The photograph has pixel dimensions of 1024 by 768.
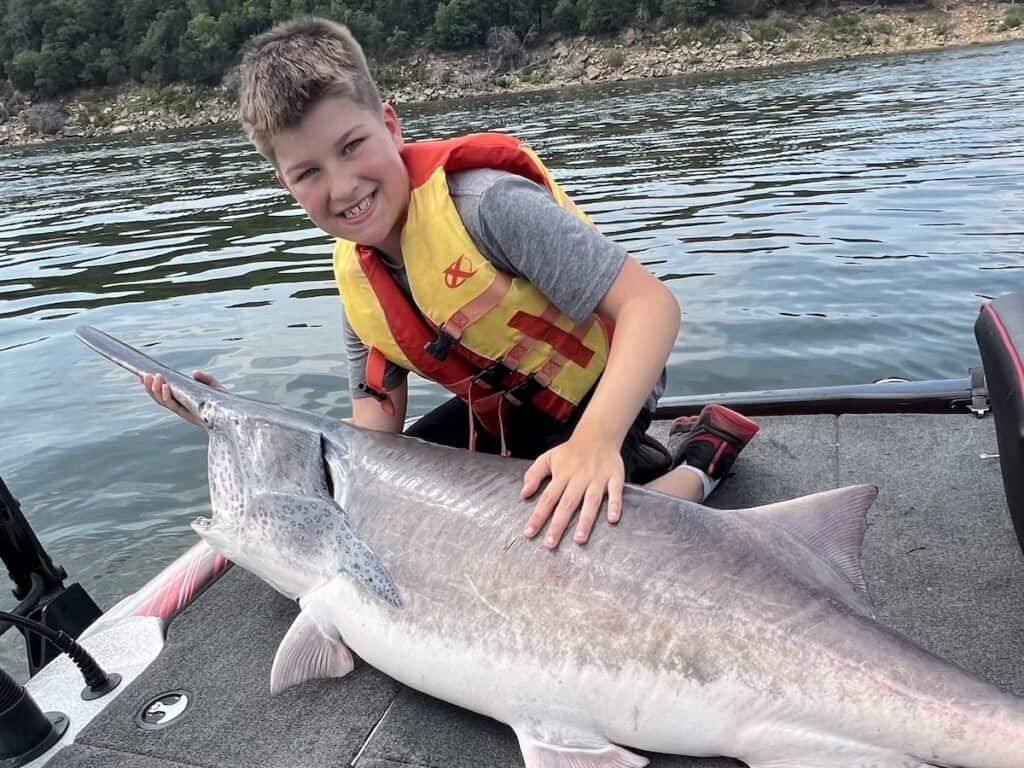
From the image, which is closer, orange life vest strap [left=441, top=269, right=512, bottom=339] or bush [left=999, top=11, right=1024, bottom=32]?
orange life vest strap [left=441, top=269, right=512, bottom=339]

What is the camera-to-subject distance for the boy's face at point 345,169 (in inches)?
106

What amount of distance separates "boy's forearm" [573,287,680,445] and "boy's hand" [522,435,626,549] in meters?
0.06

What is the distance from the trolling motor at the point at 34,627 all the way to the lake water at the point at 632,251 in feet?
5.14

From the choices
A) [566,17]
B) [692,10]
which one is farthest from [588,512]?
[566,17]

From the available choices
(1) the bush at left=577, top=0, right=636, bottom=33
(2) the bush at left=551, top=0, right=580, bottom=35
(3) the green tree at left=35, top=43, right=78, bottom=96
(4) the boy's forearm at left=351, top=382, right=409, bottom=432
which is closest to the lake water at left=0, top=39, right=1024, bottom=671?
(4) the boy's forearm at left=351, top=382, right=409, bottom=432

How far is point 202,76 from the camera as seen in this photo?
68438 mm

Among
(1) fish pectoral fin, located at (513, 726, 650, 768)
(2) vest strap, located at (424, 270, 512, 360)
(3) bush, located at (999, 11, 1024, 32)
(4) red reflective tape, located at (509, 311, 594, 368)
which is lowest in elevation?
(3) bush, located at (999, 11, 1024, 32)

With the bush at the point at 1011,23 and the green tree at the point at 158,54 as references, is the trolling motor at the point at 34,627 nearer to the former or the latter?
the bush at the point at 1011,23

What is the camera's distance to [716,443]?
11.2ft

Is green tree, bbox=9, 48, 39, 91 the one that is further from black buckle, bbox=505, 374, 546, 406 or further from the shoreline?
black buckle, bbox=505, 374, 546, 406

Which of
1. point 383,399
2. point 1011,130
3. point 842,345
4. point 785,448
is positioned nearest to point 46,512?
point 383,399

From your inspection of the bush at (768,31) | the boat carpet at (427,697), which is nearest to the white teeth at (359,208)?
the boat carpet at (427,697)

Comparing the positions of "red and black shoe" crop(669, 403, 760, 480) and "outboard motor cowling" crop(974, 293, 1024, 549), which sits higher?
"outboard motor cowling" crop(974, 293, 1024, 549)

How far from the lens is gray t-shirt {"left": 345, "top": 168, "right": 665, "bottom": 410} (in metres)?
2.62
